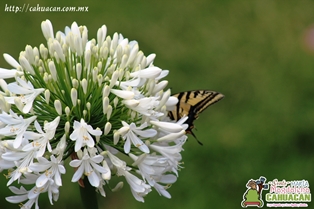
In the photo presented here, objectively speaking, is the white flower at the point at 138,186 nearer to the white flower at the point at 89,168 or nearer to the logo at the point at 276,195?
the white flower at the point at 89,168

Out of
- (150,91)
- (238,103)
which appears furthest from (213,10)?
(150,91)

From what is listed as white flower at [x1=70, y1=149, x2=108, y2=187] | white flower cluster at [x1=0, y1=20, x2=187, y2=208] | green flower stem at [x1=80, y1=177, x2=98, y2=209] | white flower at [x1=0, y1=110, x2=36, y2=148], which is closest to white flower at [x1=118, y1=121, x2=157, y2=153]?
white flower cluster at [x1=0, y1=20, x2=187, y2=208]

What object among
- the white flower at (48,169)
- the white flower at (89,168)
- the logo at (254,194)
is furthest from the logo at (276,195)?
the white flower at (48,169)

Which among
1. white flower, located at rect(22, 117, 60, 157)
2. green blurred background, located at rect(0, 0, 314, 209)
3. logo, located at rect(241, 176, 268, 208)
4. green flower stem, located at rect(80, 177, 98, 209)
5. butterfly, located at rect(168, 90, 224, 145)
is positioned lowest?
green flower stem, located at rect(80, 177, 98, 209)

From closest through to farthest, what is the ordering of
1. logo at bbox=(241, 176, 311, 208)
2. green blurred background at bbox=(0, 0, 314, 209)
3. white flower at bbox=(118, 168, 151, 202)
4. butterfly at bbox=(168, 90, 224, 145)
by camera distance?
1. white flower at bbox=(118, 168, 151, 202)
2. butterfly at bbox=(168, 90, 224, 145)
3. logo at bbox=(241, 176, 311, 208)
4. green blurred background at bbox=(0, 0, 314, 209)

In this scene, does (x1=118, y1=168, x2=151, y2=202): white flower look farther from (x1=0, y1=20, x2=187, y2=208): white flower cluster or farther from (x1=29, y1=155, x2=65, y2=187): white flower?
(x1=29, y1=155, x2=65, y2=187): white flower

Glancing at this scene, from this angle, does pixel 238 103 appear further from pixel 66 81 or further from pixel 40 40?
pixel 66 81

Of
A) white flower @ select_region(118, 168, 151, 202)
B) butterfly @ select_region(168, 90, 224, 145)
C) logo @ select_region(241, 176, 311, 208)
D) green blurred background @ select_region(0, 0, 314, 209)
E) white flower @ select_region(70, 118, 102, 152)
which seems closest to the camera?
white flower @ select_region(70, 118, 102, 152)
